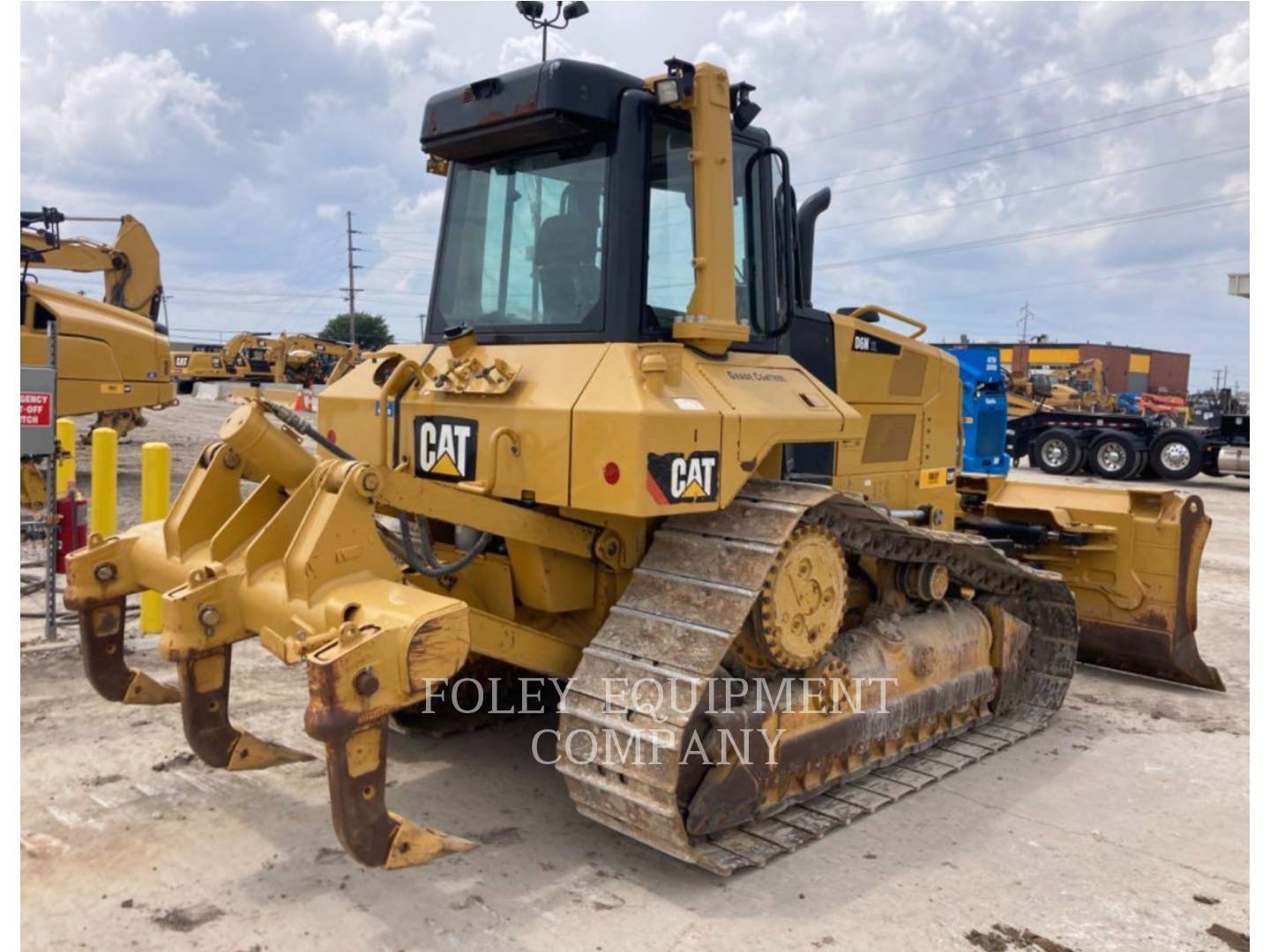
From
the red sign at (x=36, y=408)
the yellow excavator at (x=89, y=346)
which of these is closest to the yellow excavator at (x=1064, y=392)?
the yellow excavator at (x=89, y=346)

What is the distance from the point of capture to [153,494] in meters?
7.03

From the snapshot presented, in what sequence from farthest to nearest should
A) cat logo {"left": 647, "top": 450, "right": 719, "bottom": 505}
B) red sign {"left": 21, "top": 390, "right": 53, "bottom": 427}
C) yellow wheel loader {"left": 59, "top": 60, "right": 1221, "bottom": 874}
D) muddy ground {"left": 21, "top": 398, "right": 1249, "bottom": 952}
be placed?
red sign {"left": 21, "top": 390, "right": 53, "bottom": 427} < cat logo {"left": 647, "top": 450, "right": 719, "bottom": 505} < yellow wheel loader {"left": 59, "top": 60, "right": 1221, "bottom": 874} < muddy ground {"left": 21, "top": 398, "right": 1249, "bottom": 952}

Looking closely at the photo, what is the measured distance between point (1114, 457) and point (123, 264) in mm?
19755

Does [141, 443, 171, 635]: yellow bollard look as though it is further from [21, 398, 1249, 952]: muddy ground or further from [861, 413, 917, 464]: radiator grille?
[861, 413, 917, 464]: radiator grille

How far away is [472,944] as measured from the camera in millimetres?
3480

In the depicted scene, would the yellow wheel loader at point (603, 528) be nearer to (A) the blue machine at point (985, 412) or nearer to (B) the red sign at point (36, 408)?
(B) the red sign at point (36, 408)

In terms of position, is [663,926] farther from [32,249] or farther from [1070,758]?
[32,249]

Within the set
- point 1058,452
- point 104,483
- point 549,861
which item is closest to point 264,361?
point 1058,452

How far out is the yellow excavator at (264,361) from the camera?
109 ft

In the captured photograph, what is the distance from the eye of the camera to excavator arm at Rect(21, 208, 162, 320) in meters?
16.2

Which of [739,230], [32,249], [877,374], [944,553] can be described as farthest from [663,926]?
[32,249]

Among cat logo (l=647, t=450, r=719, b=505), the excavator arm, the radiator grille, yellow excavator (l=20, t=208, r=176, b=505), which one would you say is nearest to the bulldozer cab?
cat logo (l=647, t=450, r=719, b=505)

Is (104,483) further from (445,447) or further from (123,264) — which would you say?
(123,264)

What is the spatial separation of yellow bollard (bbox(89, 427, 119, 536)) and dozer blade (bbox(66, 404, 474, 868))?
8.79 ft
